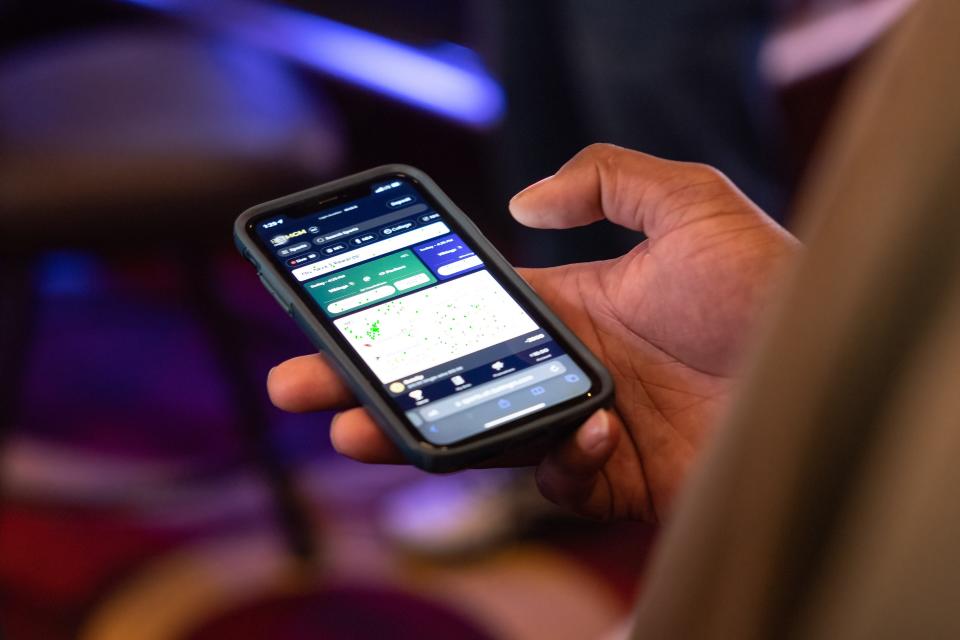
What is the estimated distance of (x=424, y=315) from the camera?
2.07 ft

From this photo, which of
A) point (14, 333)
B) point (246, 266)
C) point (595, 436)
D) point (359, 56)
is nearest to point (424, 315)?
point (595, 436)

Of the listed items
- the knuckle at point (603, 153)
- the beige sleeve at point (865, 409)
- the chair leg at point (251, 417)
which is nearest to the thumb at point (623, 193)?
the knuckle at point (603, 153)

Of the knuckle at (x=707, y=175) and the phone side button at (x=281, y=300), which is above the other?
the knuckle at (x=707, y=175)

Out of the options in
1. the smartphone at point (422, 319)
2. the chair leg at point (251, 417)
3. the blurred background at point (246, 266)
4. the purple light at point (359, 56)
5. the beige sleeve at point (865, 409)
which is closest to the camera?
the beige sleeve at point (865, 409)

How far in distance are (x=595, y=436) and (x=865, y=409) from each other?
0.99 ft

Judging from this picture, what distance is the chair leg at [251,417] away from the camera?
137 cm

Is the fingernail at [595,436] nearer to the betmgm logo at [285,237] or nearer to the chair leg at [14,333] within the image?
the betmgm logo at [285,237]

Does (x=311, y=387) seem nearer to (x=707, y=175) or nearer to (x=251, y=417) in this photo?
(x=707, y=175)

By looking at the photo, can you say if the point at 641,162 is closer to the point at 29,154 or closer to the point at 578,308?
the point at 578,308

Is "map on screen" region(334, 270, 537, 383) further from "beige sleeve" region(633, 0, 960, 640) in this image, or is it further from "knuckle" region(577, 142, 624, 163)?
"beige sleeve" region(633, 0, 960, 640)

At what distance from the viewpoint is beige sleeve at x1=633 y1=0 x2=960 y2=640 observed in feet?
0.96

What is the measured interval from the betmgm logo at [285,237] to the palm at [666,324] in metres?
0.12

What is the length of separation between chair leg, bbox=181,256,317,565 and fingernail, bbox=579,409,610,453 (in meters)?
0.81

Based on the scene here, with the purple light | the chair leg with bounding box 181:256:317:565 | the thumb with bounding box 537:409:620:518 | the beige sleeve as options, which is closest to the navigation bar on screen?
the thumb with bounding box 537:409:620:518
